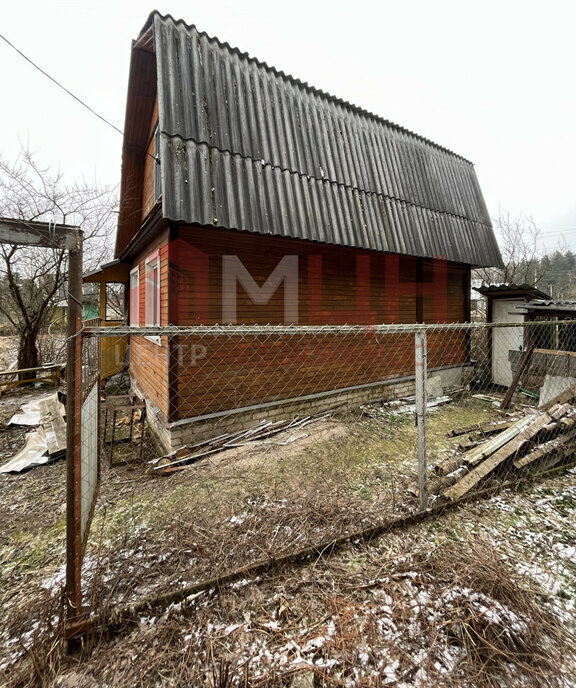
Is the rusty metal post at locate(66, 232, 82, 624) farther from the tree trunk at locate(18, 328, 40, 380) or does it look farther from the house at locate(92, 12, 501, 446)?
the tree trunk at locate(18, 328, 40, 380)

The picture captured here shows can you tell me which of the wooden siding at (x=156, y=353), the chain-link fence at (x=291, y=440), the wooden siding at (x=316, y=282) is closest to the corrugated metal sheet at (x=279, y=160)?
the wooden siding at (x=316, y=282)

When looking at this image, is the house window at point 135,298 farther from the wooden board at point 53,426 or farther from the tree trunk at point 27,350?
the tree trunk at point 27,350

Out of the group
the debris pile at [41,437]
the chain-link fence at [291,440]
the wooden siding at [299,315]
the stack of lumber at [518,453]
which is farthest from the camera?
the wooden siding at [299,315]

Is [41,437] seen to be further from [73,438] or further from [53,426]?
[73,438]

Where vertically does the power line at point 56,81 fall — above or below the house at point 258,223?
above

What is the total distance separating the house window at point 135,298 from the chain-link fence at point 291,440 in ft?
4.62

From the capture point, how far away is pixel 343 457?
4762mm

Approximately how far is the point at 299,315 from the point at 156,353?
2.82m

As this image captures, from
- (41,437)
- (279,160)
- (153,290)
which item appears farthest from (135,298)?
(279,160)

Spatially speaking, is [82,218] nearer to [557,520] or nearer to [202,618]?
[202,618]

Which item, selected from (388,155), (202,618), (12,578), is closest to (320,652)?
(202,618)

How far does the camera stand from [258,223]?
5.07 meters

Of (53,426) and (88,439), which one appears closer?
(88,439)

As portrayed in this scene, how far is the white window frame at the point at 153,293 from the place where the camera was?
5672 mm
